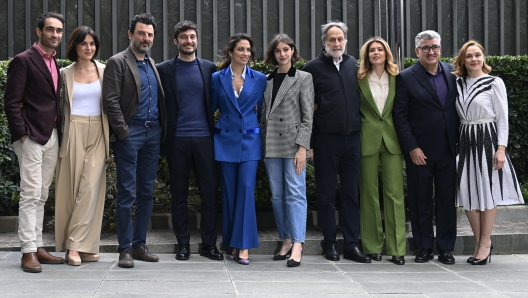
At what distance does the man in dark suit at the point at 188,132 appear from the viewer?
6543 millimetres

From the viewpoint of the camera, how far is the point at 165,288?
17.6 ft

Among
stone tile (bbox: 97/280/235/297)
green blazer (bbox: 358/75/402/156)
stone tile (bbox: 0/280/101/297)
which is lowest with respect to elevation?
stone tile (bbox: 97/280/235/297)

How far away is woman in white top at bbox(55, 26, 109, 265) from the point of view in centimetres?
631

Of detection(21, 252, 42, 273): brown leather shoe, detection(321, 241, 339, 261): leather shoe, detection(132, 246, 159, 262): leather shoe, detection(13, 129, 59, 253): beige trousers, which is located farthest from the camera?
detection(321, 241, 339, 261): leather shoe

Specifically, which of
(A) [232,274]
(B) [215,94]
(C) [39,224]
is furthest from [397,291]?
(C) [39,224]

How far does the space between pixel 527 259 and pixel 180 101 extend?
3.76m

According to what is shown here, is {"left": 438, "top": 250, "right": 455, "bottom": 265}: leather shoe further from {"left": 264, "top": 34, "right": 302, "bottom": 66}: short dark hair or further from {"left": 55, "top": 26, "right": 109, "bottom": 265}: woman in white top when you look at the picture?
{"left": 55, "top": 26, "right": 109, "bottom": 265}: woman in white top

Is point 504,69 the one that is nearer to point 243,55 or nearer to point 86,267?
point 243,55

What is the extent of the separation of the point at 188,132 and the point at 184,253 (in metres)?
1.14

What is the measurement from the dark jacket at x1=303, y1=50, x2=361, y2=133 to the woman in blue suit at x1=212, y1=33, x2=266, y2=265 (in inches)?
21.4

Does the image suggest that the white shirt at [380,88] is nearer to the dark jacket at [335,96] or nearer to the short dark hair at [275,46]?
the dark jacket at [335,96]

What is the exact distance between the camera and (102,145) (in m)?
6.42

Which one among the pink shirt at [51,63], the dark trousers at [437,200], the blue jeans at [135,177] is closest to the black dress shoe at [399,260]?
the dark trousers at [437,200]

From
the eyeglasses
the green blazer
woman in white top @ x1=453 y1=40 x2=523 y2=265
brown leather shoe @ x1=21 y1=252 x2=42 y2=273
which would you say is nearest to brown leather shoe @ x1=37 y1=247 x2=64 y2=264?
brown leather shoe @ x1=21 y1=252 x2=42 y2=273
